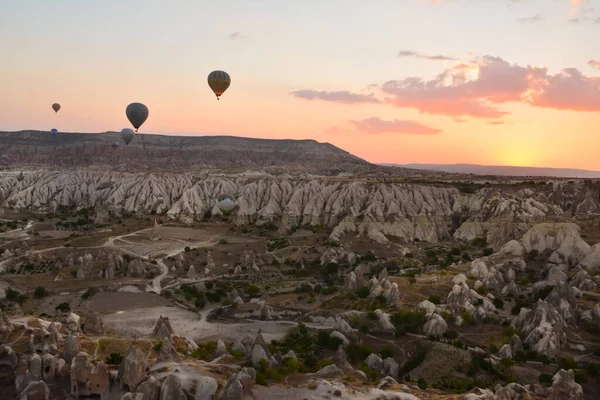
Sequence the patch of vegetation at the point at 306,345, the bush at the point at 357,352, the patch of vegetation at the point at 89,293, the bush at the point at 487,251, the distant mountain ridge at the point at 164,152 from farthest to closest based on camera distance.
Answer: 1. the distant mountain ridge at the point at 164,152
2. the bush at the point at 487,251
3. the patch of vegetation at the point at 89,293
4. the bush at the point at 357,352
5. the patch of vegetation at the point at 306,345

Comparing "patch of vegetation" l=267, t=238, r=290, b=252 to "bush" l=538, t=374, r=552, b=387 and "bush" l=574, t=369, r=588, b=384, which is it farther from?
"bush" l=574, t=369, r=588, b=384

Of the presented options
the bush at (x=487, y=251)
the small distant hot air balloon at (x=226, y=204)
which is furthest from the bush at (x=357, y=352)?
the small distant hot air balloon at (x=226, y=204)

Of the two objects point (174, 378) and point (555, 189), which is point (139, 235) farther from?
point (555, 189)

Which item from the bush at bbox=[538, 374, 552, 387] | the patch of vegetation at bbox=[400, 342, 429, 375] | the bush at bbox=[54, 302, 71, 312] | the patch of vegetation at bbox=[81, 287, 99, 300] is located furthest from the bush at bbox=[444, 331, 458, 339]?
the patch of vegetation at bbox=[81, 287, 99, 300]

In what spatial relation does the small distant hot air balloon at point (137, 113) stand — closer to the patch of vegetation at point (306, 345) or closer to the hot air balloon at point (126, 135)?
the hot air balloon at point (126, 135)

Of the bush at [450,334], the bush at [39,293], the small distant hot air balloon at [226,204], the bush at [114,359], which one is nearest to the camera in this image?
the bush at [114,359]

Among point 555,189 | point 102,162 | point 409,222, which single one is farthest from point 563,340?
point 102,162

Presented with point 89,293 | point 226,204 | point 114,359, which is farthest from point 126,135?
point 114,359
